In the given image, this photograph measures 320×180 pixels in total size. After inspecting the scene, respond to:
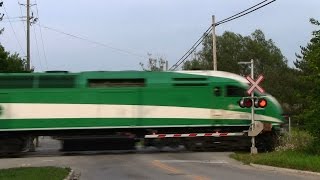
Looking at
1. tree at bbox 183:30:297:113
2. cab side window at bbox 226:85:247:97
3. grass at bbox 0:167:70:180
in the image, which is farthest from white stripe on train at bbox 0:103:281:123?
tree at bbox 183:30:297:113

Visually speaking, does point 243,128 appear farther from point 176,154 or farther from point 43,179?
point 43,179

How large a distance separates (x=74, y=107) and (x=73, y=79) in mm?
1371

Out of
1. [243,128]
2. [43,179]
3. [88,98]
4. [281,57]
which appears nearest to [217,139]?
[243,128]

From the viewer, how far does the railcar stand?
2672 cm

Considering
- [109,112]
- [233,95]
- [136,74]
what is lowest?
[109,112]

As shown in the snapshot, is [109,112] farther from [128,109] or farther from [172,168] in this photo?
[172,168]

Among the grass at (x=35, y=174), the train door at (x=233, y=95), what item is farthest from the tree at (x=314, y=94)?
the grass at (x=35, y=174)

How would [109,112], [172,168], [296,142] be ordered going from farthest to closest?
[109,112]
[296,142]
[172,168]

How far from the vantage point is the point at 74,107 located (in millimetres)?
26891

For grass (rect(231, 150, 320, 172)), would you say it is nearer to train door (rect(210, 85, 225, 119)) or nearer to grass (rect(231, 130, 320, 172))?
grass (rect(231, 130, 320, 172))

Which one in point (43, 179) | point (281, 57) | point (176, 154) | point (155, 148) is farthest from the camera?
point (281, 57)

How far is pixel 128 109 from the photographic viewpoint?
27109 millimetres

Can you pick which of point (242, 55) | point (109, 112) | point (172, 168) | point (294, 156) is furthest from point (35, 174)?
point (242, 55)

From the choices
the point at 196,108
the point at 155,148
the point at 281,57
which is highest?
the point at 281,57
